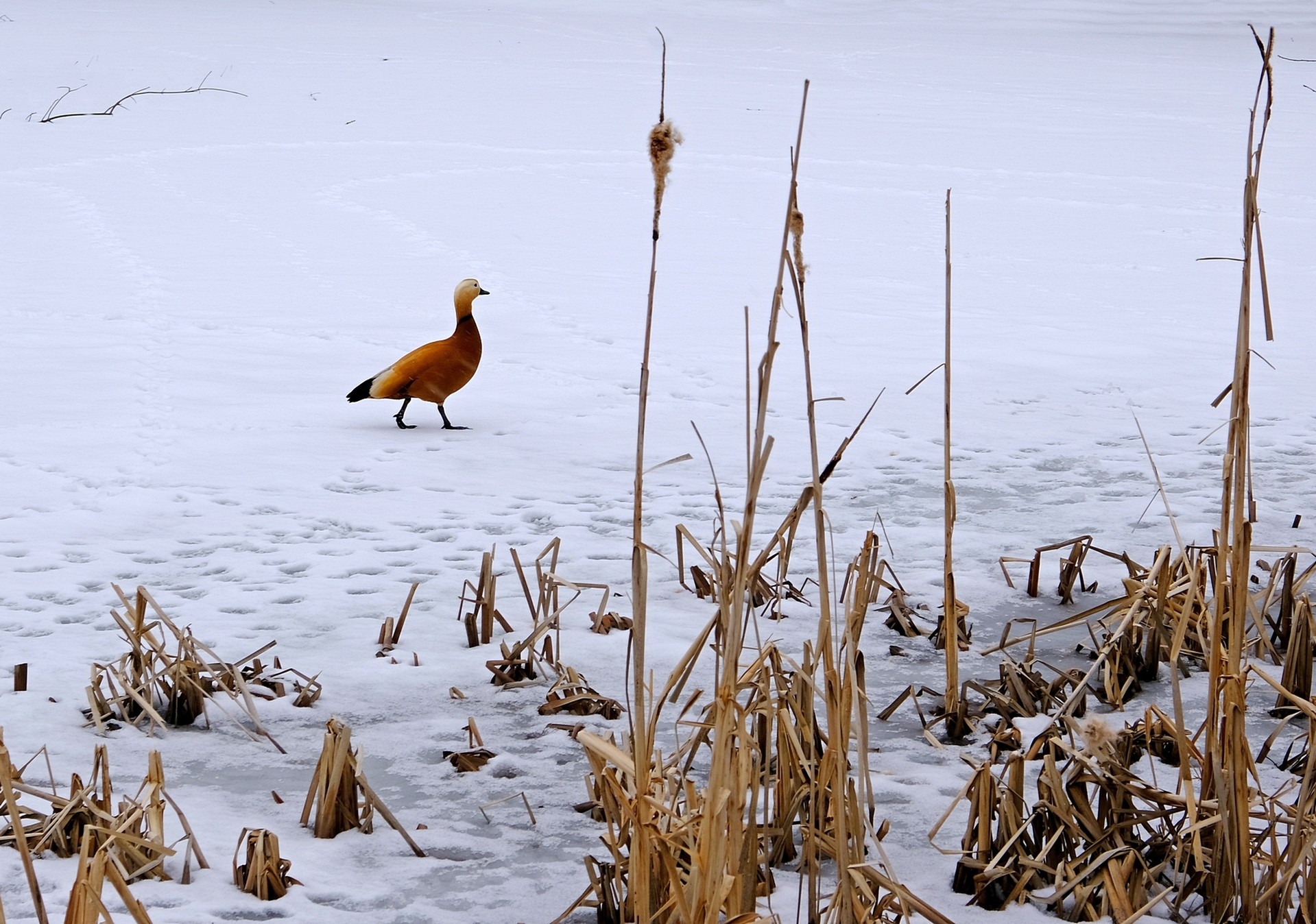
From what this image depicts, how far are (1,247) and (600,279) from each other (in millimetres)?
4589

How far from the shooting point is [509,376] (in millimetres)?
7543

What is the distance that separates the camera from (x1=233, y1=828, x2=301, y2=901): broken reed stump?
7.65 ft

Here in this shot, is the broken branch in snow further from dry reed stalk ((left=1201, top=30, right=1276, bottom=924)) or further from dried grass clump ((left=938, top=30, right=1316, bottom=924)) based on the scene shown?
dry reed stalk ((left=1201, top=30, right=1276, bottom=924))

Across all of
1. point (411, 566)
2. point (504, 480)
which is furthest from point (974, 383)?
point (411, 566)

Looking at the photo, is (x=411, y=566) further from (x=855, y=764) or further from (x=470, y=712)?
(x=855, y=764)

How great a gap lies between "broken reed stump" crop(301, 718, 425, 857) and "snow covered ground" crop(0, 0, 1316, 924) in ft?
0.17

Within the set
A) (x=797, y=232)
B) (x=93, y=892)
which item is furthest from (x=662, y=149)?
(x=93, y=892)

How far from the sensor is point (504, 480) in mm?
5523

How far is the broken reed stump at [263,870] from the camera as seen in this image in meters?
2.33

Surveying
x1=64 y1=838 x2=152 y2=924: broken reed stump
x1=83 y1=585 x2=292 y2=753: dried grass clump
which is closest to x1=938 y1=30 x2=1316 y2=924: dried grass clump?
x1=64 y1=838 x2=152 y2=924: broken reed stump

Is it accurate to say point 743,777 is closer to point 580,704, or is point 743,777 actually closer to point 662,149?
point 662,149

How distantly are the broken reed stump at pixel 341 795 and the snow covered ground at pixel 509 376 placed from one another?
2.0 inches

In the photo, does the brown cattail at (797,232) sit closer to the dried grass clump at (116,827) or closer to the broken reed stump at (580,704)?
the dried grass clump at (116,827)

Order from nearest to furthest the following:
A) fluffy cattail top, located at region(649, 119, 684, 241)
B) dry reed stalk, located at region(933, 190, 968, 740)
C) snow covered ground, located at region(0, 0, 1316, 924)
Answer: fluffy cattail top, located at region(649, 119, 684, 241)
dry reed stalk, located at region(933, 190, 968, 740)
snow covered ground, located at region(0, 0, 1316, 924)
